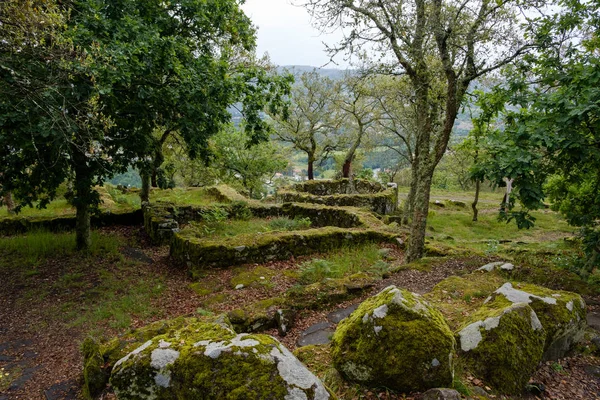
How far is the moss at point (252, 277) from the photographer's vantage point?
25.6 ft

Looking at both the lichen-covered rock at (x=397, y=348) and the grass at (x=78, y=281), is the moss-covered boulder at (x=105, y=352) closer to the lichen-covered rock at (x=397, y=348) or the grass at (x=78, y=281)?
the lichen-covered rock at (x=397, y=348)

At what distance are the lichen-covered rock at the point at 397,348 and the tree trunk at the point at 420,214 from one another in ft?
16.5

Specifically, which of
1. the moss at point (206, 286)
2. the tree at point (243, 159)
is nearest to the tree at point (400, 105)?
the tree at point (243, 159)

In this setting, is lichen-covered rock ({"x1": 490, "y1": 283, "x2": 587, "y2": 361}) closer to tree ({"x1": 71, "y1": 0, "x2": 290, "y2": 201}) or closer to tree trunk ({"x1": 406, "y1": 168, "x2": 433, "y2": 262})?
tree trunk ({"x1": 406, "y1": 168, "x2": 433, "y2": 262})

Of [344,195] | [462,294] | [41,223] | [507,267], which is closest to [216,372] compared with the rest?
[462,294]

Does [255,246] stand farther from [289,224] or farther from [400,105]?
[400,105]

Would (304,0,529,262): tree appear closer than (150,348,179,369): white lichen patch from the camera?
No

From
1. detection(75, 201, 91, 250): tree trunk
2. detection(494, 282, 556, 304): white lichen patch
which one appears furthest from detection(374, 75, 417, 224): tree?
detection(75, 201, 91, 250): tree trunk

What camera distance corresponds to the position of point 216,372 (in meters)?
2.61

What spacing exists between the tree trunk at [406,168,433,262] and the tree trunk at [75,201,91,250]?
887 cm

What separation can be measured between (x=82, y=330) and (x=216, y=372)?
5.15m

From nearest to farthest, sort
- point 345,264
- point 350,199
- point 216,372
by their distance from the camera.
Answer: point 216,372, point 345,264, point 350,199

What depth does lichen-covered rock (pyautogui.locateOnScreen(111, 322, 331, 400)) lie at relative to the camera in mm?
2494

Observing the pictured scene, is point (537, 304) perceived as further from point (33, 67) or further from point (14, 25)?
point (33, 67)
